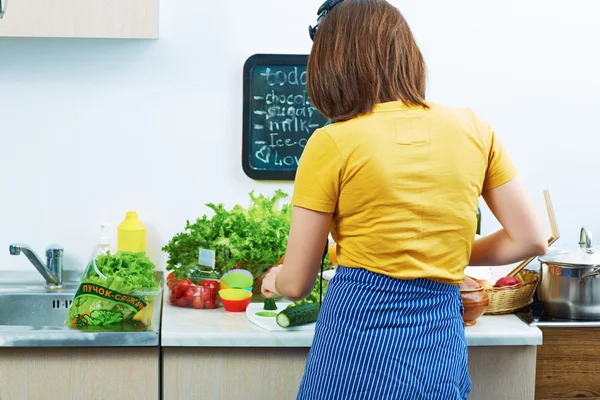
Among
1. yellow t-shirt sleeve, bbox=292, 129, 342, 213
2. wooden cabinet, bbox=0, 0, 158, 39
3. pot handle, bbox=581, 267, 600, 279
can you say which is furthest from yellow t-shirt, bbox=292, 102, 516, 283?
wooden cabinet, bbox=0, 0, 158, 39

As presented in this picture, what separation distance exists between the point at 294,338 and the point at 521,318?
0.66 meters

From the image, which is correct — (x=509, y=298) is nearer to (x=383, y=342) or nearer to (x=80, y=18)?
(x=383, y=342)

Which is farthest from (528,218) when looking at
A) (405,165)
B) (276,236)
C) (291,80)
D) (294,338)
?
(291,80)

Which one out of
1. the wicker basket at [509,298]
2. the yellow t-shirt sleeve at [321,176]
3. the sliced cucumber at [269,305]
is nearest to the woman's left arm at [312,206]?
the yellow t-shirt sleeve at [321,176]

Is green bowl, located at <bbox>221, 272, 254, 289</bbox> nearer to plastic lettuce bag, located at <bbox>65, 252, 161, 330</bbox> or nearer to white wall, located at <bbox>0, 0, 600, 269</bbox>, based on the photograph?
plastic lettuce bag, located at <bbox>65, 252, 161, 330</bbox>

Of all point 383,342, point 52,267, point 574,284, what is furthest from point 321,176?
point 52,267

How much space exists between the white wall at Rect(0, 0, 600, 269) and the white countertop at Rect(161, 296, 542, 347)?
0.64 m

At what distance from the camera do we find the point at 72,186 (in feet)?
8.11

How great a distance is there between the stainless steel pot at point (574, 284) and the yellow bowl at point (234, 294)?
850 millimetres

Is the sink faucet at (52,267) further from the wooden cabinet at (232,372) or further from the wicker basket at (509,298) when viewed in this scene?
the wicker basket at (509,298)

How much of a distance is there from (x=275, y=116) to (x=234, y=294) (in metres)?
0.70

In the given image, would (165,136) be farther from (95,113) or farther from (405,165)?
(405,165)

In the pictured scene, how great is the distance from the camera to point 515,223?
54.8 inches

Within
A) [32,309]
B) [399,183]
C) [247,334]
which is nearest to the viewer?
[399,183]
